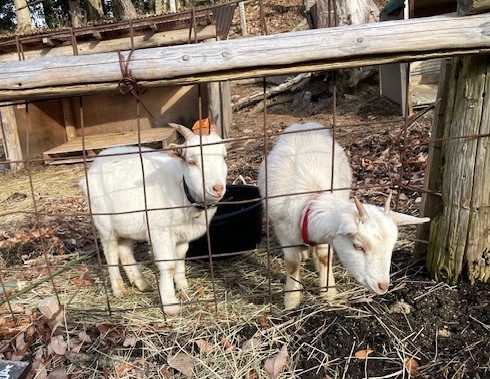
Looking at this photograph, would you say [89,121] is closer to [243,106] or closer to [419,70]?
[243,106]

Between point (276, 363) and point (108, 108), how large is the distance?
832 centimetres

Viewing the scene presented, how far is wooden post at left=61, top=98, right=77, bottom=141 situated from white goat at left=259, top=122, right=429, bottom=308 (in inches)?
282

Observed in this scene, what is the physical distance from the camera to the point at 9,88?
292 cm

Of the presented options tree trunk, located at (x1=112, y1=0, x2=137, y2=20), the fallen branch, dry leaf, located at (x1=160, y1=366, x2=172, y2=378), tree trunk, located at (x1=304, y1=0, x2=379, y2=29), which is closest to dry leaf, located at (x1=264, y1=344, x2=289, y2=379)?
dry leaf, located at (x1=160, y1=366, x2=172, y2=378)

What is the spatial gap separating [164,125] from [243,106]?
2.71m

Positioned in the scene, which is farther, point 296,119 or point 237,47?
point 296,119

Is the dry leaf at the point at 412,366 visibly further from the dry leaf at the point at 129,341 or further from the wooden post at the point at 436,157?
the dry leaf at the point at 129,341

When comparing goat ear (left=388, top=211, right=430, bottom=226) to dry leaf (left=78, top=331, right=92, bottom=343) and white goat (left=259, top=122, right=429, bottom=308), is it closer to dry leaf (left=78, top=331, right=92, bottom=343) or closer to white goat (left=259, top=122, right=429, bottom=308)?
white goat (left=259, top=122, right=429, bottom=308)

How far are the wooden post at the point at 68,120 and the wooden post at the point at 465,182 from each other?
8.61 metres

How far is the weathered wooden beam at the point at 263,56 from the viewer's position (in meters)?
2.74

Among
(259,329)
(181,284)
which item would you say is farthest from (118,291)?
(259,329)

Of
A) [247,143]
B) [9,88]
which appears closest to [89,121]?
[247,143]

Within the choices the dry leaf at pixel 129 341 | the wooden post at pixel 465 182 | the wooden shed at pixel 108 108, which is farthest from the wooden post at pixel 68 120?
the wooden post at pixel 465 182

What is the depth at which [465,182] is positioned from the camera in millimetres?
3076
